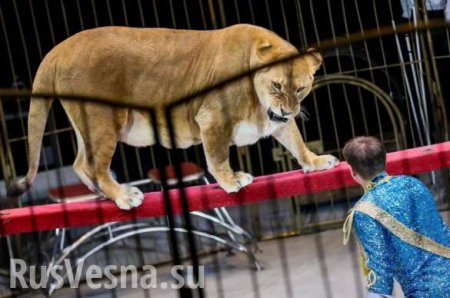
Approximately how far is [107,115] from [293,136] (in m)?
0.76

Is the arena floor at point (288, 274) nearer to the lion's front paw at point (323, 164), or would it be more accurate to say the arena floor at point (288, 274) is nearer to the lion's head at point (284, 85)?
the lion's front paw at point (323, 164)

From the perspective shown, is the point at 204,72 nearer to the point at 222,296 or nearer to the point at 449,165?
the point at 449,165

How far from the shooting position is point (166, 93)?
153 inches

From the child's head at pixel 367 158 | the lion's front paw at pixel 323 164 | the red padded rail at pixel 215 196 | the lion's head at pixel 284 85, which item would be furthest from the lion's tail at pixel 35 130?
the child's head at pixel 367 158

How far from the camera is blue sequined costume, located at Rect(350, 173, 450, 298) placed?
300 centimetres

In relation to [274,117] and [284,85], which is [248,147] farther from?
[284,85]

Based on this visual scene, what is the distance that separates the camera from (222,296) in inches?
192

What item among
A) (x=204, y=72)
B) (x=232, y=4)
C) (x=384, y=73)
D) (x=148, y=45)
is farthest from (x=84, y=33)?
(x=384, y=73)

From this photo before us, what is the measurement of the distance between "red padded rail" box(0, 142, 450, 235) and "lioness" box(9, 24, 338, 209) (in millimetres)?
49

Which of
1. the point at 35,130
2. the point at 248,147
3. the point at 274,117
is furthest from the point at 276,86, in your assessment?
the point at 248,147

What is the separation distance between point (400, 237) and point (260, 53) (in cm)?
101

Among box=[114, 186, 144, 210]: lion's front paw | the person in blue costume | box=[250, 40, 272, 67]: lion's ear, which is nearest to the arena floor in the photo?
box=[114, 186, 144, 210]: lion's front paw

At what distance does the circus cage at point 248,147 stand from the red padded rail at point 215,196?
3.43ft

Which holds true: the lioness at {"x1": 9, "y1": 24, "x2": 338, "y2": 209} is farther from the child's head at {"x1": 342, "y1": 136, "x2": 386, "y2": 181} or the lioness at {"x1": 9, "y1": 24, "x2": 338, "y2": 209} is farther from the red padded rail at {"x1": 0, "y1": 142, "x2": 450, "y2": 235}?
the child's head at {"x1": 342, "y1": 136, "x2": 386, "y2": 181}
